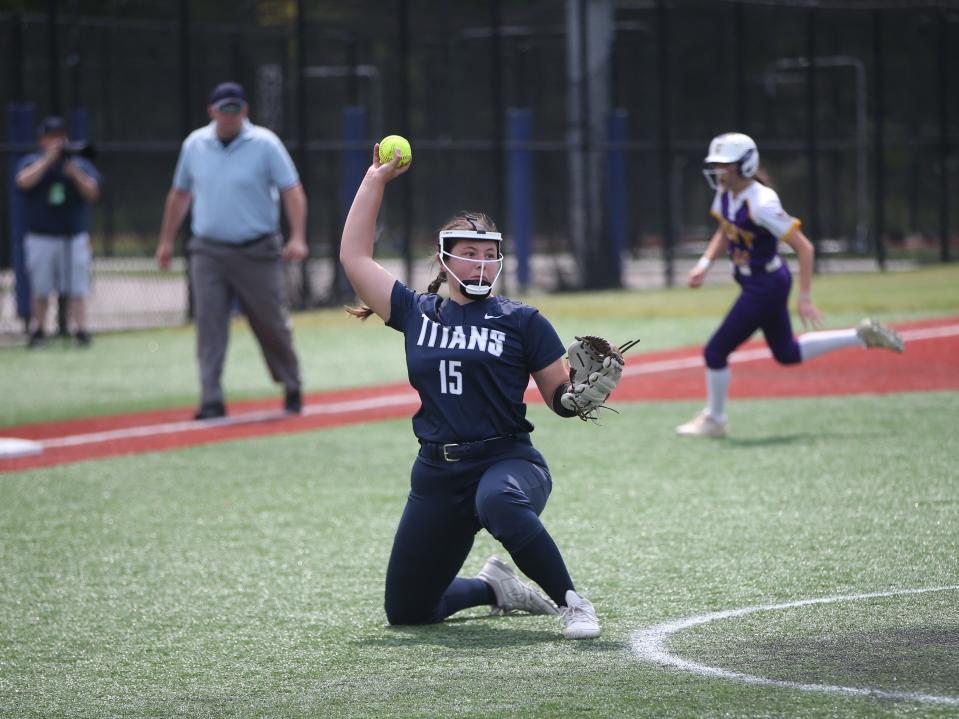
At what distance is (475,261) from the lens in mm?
5586

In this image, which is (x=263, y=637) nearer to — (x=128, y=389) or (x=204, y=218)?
(x=204, y=218)

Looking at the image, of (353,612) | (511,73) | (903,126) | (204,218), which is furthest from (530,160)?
(353,612)

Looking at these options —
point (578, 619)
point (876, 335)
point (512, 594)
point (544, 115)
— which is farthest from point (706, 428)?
point (544, 115)

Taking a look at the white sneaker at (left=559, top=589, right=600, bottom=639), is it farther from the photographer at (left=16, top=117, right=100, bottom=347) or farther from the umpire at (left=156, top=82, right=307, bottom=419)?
the photographer at (left=16, top=117, right=100, bottom=347)

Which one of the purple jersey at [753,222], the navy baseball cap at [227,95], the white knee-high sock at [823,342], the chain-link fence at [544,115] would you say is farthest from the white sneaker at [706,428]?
the chain-link fence at [544,115]

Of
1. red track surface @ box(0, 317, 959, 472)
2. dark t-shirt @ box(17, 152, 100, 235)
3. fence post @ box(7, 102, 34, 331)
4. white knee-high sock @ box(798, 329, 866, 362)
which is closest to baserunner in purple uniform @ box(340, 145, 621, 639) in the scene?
red track surface @ box(0, 317, 959, 472)

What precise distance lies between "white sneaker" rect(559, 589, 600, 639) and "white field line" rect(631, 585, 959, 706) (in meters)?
0.15

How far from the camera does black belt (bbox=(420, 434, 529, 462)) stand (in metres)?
5.60

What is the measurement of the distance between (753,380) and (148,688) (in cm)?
872

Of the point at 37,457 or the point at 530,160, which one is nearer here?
the point at 37,457

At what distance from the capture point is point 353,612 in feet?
19.6

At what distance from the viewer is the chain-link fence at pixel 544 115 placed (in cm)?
2286

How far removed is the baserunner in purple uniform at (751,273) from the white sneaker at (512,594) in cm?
426

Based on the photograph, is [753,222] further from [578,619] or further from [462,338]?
[578,619]
